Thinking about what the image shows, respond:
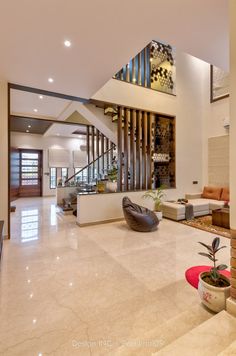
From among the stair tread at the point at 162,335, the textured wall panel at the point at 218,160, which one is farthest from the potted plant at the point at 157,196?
the stair tread at the point at 162,335

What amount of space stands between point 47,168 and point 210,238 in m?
9.60

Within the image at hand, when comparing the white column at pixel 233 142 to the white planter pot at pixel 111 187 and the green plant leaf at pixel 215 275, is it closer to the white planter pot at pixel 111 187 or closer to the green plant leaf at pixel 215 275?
the green plant leaf at pixel 215 275

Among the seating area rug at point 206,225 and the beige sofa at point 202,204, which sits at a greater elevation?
the beige sofa at point 202,204

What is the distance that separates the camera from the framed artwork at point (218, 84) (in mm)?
6852

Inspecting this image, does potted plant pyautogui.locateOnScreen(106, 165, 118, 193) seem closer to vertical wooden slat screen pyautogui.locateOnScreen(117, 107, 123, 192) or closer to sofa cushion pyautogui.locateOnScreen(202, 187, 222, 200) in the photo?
vertical wooden slat screen pyautogui.locateOnScreen(117, 107, 123, 192)

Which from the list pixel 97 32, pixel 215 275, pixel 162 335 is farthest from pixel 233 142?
pixel 97 32

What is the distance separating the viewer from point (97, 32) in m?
2.75

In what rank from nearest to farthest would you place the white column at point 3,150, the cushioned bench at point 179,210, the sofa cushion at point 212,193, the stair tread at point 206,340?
the stair tread at point 206,340 → the white column at point 3,150 → the cushioned bench at point 179,210 → the sofa cushion at point 212,193

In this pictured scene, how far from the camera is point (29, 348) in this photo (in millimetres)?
1502

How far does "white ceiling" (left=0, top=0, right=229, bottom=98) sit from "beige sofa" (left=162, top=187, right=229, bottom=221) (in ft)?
11.8

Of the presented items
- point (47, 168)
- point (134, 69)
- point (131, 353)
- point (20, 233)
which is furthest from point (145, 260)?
point (47, 168)

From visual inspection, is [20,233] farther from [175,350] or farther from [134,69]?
[134,69]

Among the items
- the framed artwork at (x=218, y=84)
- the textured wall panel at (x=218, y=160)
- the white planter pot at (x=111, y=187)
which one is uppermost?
the framed artwork at (x=218, y=84)

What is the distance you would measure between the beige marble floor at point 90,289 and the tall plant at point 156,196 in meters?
1.40
